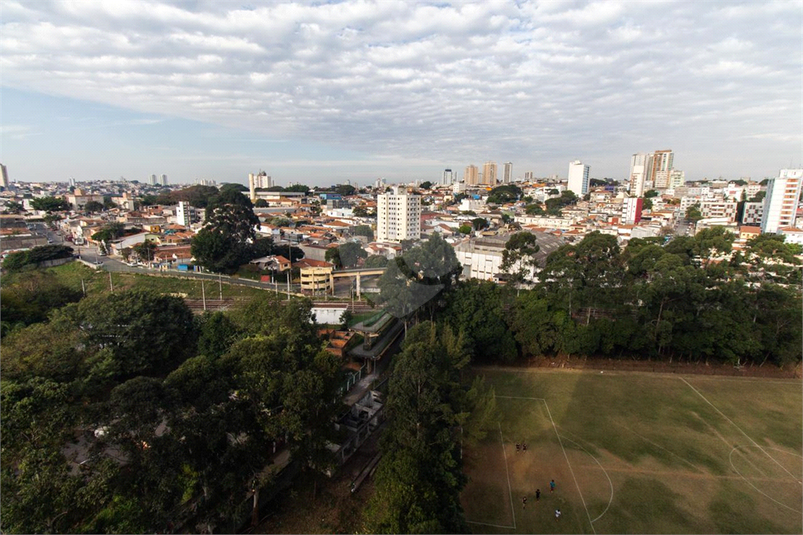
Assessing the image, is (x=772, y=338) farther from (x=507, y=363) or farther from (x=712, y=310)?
(x=507, y=363)

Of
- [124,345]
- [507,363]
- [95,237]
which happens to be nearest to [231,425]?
[124,345]

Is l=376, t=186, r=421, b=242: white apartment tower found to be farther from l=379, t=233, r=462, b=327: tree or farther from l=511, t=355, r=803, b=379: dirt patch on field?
l=511, t=355, r=803, b=379: dirt patch on field

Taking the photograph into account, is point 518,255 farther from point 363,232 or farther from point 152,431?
point 363,232

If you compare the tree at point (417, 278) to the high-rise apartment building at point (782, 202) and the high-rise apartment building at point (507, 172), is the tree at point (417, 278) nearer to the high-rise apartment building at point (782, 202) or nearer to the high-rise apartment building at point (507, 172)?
the high-rise apartment building at point (782, 202)

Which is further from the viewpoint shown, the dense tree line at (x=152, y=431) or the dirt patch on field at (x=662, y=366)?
the dirt patch on field at (x=662, y=366)

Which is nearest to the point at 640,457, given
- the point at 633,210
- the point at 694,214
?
the point at 633,210

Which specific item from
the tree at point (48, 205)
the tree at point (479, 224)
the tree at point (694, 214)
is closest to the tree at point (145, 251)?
the tree at point (479, 224)
